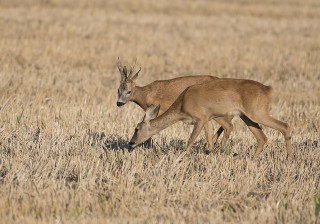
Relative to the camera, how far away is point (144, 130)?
9.18 meters

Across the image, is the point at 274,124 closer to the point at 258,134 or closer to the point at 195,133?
the point at 258,134

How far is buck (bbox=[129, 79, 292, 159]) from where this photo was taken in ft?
29.3

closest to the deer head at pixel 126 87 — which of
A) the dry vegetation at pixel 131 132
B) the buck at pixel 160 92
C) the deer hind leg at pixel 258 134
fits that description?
the buck at pixel 160 92

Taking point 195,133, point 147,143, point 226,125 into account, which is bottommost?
point 147,143

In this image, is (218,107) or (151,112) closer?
(218,107)

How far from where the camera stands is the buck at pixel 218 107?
8.93 meters

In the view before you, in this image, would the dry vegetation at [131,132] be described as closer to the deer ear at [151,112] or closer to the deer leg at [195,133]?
the deer leg at [195,133]

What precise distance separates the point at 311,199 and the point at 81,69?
418 inches

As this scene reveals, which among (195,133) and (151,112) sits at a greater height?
(151,112)

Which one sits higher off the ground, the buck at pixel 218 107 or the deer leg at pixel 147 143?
the buck at pixel 218 107

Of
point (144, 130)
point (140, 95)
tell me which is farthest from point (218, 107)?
point (140, 95)

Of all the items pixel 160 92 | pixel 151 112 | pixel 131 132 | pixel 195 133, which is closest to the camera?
pixel 195 133

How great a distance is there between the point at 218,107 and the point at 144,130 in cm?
103

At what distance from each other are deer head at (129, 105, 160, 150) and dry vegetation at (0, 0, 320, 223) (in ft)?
0.88
